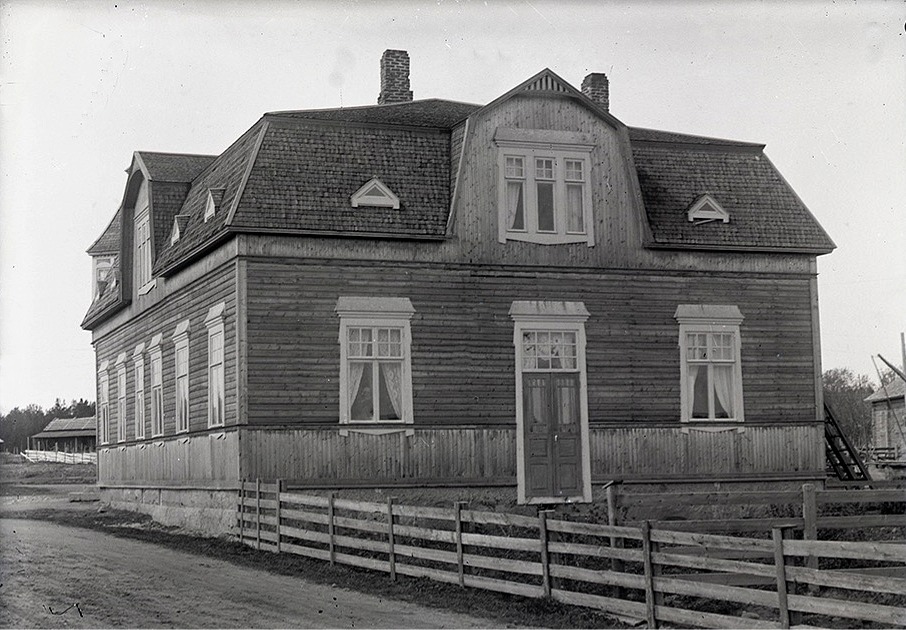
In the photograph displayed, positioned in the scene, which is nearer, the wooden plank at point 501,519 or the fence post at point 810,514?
the wooden plank at point 501,519

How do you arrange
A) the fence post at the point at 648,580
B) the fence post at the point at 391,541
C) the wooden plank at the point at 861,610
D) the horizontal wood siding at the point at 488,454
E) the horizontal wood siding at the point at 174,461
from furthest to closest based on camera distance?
the horizontal wood siding at the point at 174,461, the horizontal wood siding at the point at 488,454, the fence post at the point at 391,541, the fence post at the point at 648,580, the wooden plank at the point at 861,610

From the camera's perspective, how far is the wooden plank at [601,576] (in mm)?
12875

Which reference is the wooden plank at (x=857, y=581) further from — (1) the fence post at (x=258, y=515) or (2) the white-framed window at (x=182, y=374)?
(2) the white-framed window at (x=182, y=374)

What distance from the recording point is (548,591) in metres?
14.2

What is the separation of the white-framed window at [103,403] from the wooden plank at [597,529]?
23.9m

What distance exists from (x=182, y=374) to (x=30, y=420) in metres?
116

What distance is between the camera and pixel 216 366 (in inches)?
949

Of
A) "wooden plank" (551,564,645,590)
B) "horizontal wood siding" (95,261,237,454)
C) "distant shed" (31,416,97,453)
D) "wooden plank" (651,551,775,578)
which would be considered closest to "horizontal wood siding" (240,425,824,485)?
"horizontal wood siding" (95,261,237,454)

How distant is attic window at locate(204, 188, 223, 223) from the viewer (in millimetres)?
24797

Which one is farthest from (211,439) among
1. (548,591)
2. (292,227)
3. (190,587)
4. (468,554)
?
(548,591)

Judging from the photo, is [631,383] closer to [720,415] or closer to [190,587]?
[720,415]

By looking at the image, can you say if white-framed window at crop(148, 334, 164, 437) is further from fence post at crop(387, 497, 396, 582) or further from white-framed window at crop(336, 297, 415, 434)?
fence post at crop(387, 497, 396, 582)

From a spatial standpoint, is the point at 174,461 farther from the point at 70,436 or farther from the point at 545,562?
the point at 70,436

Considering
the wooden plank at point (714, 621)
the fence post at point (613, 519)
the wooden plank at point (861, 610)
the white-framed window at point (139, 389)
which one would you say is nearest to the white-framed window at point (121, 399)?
the white-framed window at point (139, 389)
